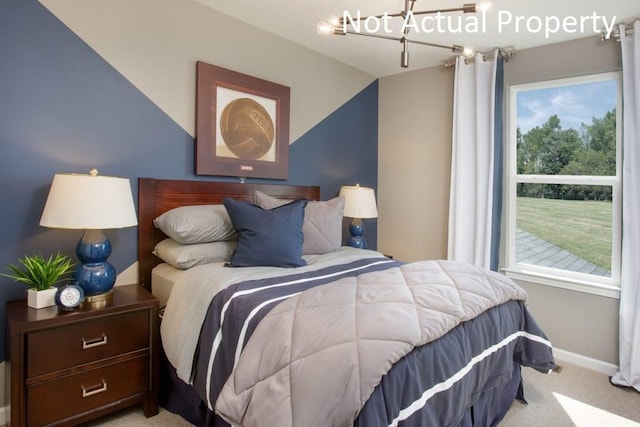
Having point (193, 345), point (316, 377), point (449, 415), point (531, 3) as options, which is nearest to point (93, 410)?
point (193, 345)

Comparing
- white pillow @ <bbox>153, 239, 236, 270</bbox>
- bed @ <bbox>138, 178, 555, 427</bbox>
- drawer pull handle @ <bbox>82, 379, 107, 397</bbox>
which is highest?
white pillow @ <bbox>153, 239, 236, 270</bbox>

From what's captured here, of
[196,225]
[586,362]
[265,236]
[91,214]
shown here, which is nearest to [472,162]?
[586,362]

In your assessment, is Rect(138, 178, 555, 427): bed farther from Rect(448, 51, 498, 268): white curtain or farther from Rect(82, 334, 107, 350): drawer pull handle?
Rect(448, 51, 498, 268): white curtain

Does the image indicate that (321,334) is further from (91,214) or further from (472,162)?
(472,162)

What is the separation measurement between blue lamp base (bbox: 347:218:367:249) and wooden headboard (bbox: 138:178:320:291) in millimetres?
1181

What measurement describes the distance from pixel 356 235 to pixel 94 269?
2.21m

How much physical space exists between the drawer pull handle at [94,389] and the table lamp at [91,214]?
0.42m

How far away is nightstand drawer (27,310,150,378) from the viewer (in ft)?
5.41

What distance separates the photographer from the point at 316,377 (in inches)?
44.9

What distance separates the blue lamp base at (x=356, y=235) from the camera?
3424 mm

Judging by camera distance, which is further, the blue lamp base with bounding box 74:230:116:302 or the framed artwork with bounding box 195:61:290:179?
the framed artwork with bounding box 195:61:290:179

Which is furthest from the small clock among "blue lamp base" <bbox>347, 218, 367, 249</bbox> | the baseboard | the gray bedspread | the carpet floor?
the baseboard

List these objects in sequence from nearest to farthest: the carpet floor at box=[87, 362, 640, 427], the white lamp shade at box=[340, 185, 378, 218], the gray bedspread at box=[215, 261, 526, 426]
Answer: the gray bedspread at box=[215, 261, 526, 426], the carpet floor at box=[87, 362, 640, 427], the white lamp shade at box=[340, 185, 378, 218]

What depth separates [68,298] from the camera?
1.76m
